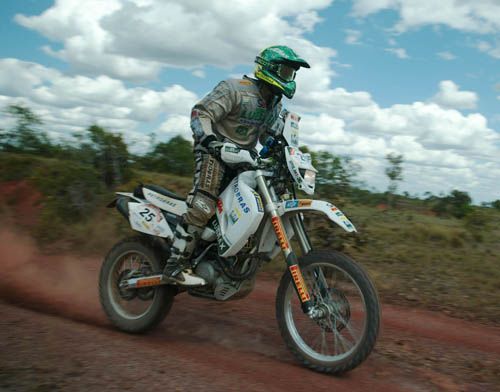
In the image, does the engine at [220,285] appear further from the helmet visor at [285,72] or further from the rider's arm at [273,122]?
the helmet visor at [285,72]

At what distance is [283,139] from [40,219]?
678 centimetres

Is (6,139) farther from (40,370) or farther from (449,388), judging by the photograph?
(449,388)

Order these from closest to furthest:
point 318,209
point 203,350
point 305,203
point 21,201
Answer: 1. point 318,209
2. point 305,203
3. point 203,350
4. point 21,201

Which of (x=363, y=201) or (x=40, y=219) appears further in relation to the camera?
(x=363, y=201)

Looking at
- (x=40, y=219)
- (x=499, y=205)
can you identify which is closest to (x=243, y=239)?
(x=40, y=219)

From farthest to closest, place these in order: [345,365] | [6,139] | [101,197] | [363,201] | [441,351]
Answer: [6,139]
[363,201]
[101,197]
[441,351]
[345,365]

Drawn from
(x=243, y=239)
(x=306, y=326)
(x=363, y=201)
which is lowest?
(x=306, y=326)

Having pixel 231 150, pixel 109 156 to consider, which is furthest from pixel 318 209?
pixel 109 156

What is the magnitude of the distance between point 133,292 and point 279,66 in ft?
8.56

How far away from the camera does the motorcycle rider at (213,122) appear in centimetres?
488

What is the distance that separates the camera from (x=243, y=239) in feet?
15.2

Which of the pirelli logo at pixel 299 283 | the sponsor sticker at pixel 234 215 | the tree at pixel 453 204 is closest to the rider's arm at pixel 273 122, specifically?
the sponsor sticker at pixel 234 215

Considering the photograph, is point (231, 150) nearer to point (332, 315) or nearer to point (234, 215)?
point (234, 215)

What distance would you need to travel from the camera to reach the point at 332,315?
14.4 ft
